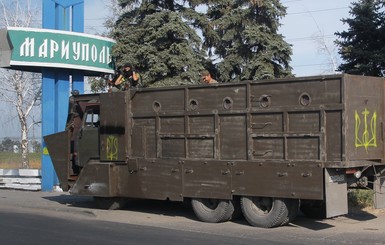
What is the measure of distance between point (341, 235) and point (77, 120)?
7.59m

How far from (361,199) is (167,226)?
194 inches

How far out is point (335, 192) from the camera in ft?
34.4

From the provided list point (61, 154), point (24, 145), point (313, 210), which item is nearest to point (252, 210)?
point (313, 210)

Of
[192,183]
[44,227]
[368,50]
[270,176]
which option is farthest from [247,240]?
[368,50]

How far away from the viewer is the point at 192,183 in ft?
39.5

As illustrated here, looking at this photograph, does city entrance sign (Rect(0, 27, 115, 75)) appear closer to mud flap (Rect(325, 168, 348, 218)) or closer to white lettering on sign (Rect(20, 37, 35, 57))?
white lettering on sign (Rect(20, 37, 35, 57))

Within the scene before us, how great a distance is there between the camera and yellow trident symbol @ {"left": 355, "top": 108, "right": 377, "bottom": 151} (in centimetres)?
1052

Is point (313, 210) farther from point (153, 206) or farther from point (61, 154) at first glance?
point (61, 154)

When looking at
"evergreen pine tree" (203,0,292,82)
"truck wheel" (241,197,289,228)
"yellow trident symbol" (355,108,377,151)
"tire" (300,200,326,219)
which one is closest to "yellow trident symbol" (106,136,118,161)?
"truck wheel" (241,197,289,228)

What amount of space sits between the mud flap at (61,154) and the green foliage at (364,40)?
955 centimetres

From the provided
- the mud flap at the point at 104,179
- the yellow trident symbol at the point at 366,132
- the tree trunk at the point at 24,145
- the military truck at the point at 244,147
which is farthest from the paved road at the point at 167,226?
the tree trunk at the point at 24,145

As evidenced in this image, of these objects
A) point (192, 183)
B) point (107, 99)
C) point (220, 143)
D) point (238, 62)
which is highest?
point (238, 62)

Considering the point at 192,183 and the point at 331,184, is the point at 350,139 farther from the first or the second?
the point at 192,183

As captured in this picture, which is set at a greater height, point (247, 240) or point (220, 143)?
point (220, 143)
